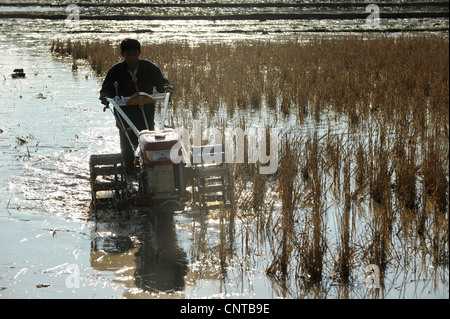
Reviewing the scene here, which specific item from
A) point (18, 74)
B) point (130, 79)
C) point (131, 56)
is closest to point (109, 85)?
point (130, 79)

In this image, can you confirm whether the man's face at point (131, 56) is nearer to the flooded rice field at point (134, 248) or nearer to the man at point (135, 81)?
the man at point (135, 81)

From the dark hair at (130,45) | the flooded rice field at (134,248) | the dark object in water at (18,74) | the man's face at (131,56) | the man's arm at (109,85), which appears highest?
the dark hair at (130,45)

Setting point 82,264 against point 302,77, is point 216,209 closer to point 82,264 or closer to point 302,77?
point 82,264

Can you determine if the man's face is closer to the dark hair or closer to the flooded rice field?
the dark hair

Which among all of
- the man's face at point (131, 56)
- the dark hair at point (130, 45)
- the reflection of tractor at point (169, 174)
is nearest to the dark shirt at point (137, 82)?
the man's face at point (131, 56)

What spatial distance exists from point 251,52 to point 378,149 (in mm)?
11304

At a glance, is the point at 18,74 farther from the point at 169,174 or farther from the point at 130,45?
the point at 169,174

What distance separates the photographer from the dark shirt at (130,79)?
6828 millimetres

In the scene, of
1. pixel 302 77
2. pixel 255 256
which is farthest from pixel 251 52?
pixel 255 256

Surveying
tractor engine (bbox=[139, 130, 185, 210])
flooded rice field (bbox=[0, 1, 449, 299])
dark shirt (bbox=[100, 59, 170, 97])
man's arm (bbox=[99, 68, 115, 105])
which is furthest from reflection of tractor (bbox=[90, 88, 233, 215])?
dark shirt (bbox=[100, 59, 170, 97])

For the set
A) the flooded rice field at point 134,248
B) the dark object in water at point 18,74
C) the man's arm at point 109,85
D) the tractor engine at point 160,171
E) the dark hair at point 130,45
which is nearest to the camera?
the flooded rice field at point 134,248

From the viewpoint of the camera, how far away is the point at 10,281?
4.59m

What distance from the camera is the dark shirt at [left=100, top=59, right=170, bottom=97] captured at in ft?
22.4

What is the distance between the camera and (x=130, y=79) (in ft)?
22.6
